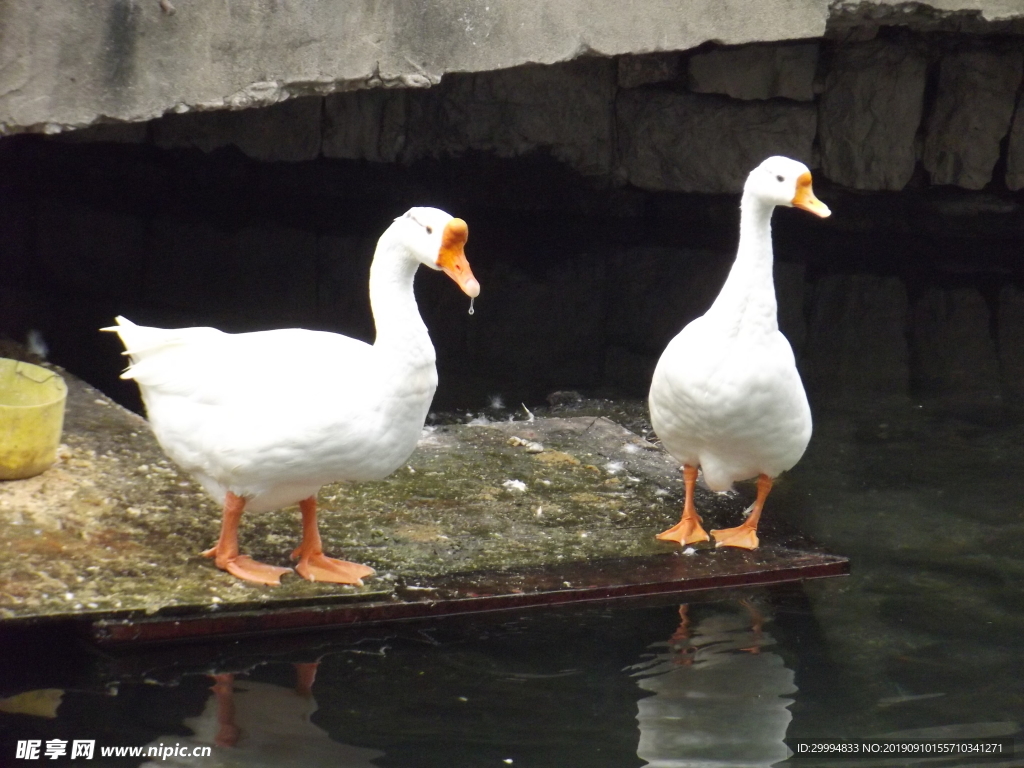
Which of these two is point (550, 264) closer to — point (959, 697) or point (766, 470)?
point (766, 470)

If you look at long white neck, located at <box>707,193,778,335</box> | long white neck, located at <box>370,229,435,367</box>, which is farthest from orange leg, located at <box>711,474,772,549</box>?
long white neck, located at <box>370,229,435,367</box>

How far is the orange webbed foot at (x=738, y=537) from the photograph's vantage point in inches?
187

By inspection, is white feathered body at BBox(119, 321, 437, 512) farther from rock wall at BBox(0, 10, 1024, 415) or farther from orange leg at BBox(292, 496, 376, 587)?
rock wall at BBox(0, 10, 1024, 415)

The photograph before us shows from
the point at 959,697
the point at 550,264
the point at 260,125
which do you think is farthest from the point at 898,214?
the point at 959,697

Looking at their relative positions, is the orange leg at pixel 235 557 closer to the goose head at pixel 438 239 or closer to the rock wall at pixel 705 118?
the goose head at pixel 438 239

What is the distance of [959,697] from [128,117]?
410 cm

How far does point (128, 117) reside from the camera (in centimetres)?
539

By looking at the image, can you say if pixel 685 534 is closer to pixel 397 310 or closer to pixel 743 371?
pixel 743 371

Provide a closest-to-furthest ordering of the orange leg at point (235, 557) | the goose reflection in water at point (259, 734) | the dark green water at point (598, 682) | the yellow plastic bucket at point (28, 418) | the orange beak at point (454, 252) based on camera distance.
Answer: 1. the goose reflection in water at point (259, 734)
2. the dark green water at point (598, 682)
3. the orange beak at point (454, 252)
4. the orange leg at point (235, 557)
5. the yellow plastic bucket at point (28, 418)

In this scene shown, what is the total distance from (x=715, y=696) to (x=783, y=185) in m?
1.83

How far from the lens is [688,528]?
188 inches

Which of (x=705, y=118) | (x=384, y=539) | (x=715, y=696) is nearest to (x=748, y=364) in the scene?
(x=715, y=696)

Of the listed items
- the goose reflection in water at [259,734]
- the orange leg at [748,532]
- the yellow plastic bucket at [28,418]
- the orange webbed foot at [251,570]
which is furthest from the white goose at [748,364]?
the yellow plastic bucket at [28,418]

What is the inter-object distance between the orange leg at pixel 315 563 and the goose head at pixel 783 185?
1915 mm
